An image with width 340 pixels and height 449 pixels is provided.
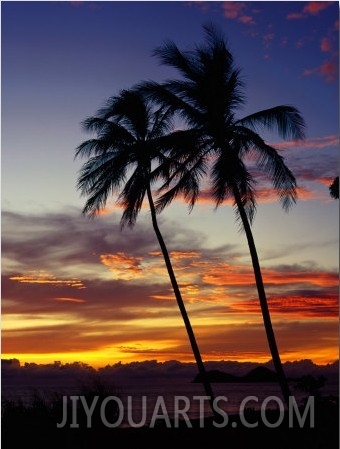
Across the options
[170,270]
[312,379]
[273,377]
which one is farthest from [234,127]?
[273,377]

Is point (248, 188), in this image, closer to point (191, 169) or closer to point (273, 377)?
point (191, 169)

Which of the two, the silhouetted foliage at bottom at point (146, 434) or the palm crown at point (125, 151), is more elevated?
the palm crown at point (125, 151)

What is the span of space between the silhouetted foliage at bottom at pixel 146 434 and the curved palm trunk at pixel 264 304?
1.07 meters

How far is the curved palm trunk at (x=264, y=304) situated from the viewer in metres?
18.0

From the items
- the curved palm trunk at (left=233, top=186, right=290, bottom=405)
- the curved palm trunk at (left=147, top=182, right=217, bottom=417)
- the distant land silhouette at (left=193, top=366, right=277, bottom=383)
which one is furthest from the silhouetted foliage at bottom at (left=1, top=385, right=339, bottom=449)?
the distant land silhouette at (left=193, top=366, right=277, bottom=383)

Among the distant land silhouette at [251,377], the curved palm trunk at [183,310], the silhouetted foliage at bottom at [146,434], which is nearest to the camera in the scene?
the silhouetted foliage at bottom at [146,434]

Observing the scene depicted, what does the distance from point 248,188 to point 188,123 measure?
2.49 metres

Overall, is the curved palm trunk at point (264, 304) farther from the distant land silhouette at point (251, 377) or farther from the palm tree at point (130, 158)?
the distant land silhouette at point (251, 377)

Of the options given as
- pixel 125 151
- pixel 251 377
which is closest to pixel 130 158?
pixel 125 151

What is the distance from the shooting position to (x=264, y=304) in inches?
728

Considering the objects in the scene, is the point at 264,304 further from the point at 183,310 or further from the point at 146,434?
the point at 146,434

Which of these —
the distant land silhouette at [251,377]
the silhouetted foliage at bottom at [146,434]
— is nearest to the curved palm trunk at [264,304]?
the silhouetted foliage at bottom at [146,434]

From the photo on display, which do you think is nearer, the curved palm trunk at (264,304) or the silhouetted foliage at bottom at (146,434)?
the silhouetted foliage at bottom at (146,434)

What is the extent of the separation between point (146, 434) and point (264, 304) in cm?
451
